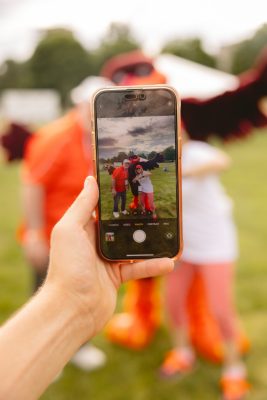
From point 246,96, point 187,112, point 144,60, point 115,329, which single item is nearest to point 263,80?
point 246,96

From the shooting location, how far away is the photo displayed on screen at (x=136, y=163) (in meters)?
1.13

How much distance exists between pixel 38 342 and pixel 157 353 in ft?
5.67

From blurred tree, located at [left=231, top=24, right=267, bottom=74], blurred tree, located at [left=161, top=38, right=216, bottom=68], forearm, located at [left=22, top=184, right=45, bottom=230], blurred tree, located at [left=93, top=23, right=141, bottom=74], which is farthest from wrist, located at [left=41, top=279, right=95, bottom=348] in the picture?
blurred tree, located at [left=93, top=23, right=141, bottom=74]

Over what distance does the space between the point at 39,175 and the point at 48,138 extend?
0.54ft

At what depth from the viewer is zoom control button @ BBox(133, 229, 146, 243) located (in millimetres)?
1194

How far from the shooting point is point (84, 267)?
3.65 ft

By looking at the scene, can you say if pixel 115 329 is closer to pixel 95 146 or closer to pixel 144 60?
pixel 144 60

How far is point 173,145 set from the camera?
3.72 feet

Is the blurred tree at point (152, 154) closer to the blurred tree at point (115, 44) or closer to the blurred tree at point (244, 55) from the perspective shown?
the blurred tree at point (244, 55)

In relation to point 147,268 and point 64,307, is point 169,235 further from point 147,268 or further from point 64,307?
point 64,307

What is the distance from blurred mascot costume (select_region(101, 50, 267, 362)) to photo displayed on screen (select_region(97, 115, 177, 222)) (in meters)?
1.03

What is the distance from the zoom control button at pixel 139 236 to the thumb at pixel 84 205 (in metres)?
0.13

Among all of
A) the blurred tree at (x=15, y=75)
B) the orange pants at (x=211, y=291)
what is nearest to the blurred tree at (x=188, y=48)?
the orange pants at (x=211, y=291)

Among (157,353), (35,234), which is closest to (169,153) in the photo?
(35,234)
